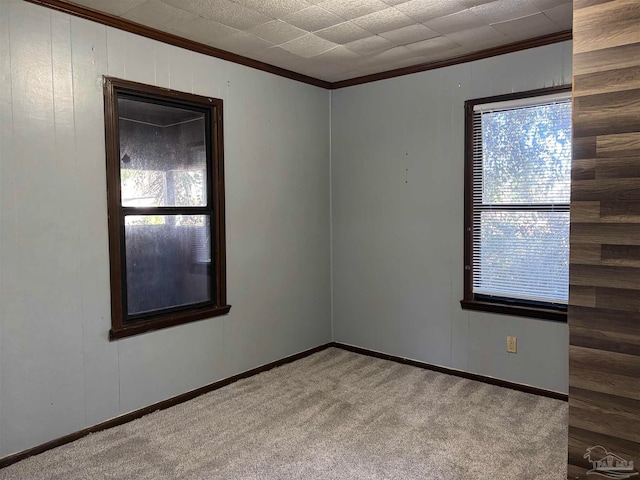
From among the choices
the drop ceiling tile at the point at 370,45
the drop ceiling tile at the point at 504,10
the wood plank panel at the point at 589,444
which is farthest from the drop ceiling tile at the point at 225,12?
the wood plank panel at the point at 589,444

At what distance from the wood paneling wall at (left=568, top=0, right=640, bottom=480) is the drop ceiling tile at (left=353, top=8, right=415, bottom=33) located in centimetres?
122

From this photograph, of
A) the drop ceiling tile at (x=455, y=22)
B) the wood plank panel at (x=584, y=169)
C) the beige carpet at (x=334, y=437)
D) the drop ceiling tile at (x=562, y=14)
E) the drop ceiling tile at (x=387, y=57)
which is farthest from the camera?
the drop ceiling tile at (x=387, y=57)

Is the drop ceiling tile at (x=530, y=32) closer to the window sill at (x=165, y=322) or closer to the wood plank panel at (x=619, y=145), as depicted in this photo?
the wood plank panel at (x=619, y=145)

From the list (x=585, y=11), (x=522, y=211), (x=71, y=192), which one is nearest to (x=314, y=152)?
(x=522, y=211)

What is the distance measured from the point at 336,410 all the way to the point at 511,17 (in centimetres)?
265

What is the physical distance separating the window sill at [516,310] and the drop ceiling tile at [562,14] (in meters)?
1.83

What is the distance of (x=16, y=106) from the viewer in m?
2.47

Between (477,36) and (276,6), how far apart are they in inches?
54.1

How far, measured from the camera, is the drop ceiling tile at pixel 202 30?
2912 millimetres

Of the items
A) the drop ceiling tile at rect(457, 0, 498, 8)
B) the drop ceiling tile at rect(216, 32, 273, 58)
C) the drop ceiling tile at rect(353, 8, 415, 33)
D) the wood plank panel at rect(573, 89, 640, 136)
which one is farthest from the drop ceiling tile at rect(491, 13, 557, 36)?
the drop ceiling tile at rect(216, 32, 273, 58)

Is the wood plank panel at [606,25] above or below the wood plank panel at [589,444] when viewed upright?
above

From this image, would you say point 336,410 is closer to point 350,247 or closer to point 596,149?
point 350,247

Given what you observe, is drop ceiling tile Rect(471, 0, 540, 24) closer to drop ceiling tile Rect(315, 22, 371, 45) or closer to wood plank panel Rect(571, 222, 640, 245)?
drop ceiling tile Rect(315, 22, 371, 45)

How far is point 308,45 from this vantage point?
336 cm
